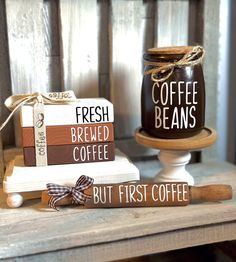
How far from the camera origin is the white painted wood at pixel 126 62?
968 mm

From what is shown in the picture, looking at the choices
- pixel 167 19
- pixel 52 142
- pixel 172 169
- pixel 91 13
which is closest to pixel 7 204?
pixel 52 142

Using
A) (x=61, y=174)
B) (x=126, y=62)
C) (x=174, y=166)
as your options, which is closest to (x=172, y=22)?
(x=126, y=62)

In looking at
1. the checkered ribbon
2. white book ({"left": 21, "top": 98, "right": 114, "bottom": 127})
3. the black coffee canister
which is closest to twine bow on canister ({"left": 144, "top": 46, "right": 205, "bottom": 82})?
the black coffee canister

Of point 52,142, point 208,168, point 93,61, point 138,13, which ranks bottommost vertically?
point 208,168

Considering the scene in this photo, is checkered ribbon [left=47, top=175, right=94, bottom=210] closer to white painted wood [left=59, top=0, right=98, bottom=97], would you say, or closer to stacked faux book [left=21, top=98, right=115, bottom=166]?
stacked faux book [left=21, top=98, right=115, bottom=166]

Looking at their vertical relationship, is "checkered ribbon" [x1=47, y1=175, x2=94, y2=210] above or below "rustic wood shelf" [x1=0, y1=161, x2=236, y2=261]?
above

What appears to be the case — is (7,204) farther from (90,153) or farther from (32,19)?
(32,19)

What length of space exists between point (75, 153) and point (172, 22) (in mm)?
407

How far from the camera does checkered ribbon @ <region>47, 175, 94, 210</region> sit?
76 cm

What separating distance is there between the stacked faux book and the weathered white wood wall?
155 millimetres

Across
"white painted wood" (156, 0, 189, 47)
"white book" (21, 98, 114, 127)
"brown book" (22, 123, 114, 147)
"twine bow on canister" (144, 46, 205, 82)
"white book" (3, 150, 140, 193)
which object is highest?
"white painted wood" (156, 0, 189, 47)

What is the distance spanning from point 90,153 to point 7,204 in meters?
0.18

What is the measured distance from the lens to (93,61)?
97 cm

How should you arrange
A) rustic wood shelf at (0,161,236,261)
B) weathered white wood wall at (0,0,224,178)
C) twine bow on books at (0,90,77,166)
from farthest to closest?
weathered white wood wall at (0,0,224,178) → twine bow on books at (0,90,77,166) → rustic wood shelf at (0,161,236,261)
